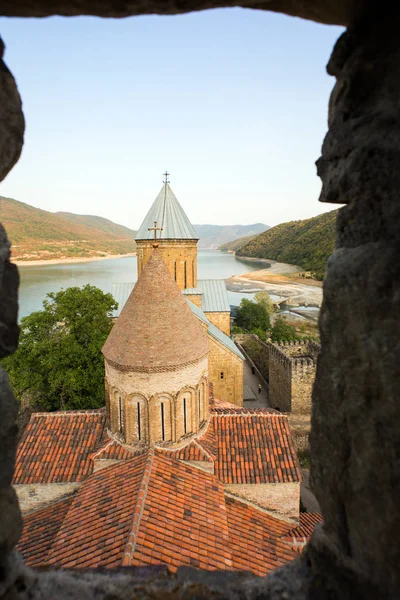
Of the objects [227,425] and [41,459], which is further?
[227,425]

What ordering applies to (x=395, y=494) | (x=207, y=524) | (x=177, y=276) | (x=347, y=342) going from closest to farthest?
A: (x=395, y=494) → (x=347, y=342) → (x=207, y=524) → (x=177, y=276)

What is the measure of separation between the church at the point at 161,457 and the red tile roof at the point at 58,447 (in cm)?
2

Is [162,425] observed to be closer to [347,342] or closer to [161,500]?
[161,500]

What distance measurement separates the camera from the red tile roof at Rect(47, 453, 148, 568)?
14.1 feet

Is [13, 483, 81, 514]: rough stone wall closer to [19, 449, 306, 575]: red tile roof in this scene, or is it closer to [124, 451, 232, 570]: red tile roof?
[19, 449, 306, 575]: red tile roof

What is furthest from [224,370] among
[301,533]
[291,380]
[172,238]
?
[301,533]

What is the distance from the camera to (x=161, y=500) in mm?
5277

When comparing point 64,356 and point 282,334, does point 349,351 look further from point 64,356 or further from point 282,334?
point 282,334

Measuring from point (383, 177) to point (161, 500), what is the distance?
544 centimetres

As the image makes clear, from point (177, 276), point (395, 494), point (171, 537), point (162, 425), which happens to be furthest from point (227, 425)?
point (177, 276)

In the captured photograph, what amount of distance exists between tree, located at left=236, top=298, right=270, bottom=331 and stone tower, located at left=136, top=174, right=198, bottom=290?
1098 centimetres

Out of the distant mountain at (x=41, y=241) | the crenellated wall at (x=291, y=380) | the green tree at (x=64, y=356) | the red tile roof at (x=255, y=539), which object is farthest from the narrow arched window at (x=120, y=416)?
Answer: the distant mountain at (x=41, y=241)

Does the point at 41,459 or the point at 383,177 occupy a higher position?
the point at 383,177

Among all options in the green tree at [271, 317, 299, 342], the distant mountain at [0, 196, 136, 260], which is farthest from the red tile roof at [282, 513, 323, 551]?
the distant mountain at [0, 196, 136, 260]
